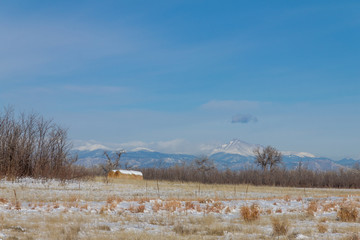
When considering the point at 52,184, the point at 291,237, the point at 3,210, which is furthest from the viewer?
the point at 52,184

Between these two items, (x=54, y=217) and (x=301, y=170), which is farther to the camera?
(x=301, y=170)

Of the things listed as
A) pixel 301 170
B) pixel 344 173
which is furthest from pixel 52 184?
pixel 344 173

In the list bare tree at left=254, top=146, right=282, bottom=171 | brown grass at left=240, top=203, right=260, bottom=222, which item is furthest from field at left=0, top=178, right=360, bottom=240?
bare tree at left=254, top=146, right=282, bottom=171

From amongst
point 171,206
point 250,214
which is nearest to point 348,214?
point 250,214

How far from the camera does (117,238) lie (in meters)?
7.77

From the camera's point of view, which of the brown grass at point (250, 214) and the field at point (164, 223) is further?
the brown grass at point (250, 214)

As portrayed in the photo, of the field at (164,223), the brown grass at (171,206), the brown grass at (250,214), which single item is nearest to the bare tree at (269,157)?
the field at (164,223)

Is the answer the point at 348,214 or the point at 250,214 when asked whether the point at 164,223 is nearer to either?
the point at 250,214

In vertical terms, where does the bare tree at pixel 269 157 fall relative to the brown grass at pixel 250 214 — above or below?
above

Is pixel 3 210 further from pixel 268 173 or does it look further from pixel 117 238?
pixel 268 173

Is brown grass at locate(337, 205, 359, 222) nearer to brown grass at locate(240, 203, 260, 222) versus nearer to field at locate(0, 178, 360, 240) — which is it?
field at locate(0, 178, 360, 240)

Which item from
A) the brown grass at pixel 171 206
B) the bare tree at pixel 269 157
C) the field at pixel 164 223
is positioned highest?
the bare tree at pixel 269 157

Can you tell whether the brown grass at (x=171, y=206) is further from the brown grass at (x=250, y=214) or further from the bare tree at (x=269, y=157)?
the bare tree at (x=269, y=157)

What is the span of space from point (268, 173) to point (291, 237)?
44.7 metres
